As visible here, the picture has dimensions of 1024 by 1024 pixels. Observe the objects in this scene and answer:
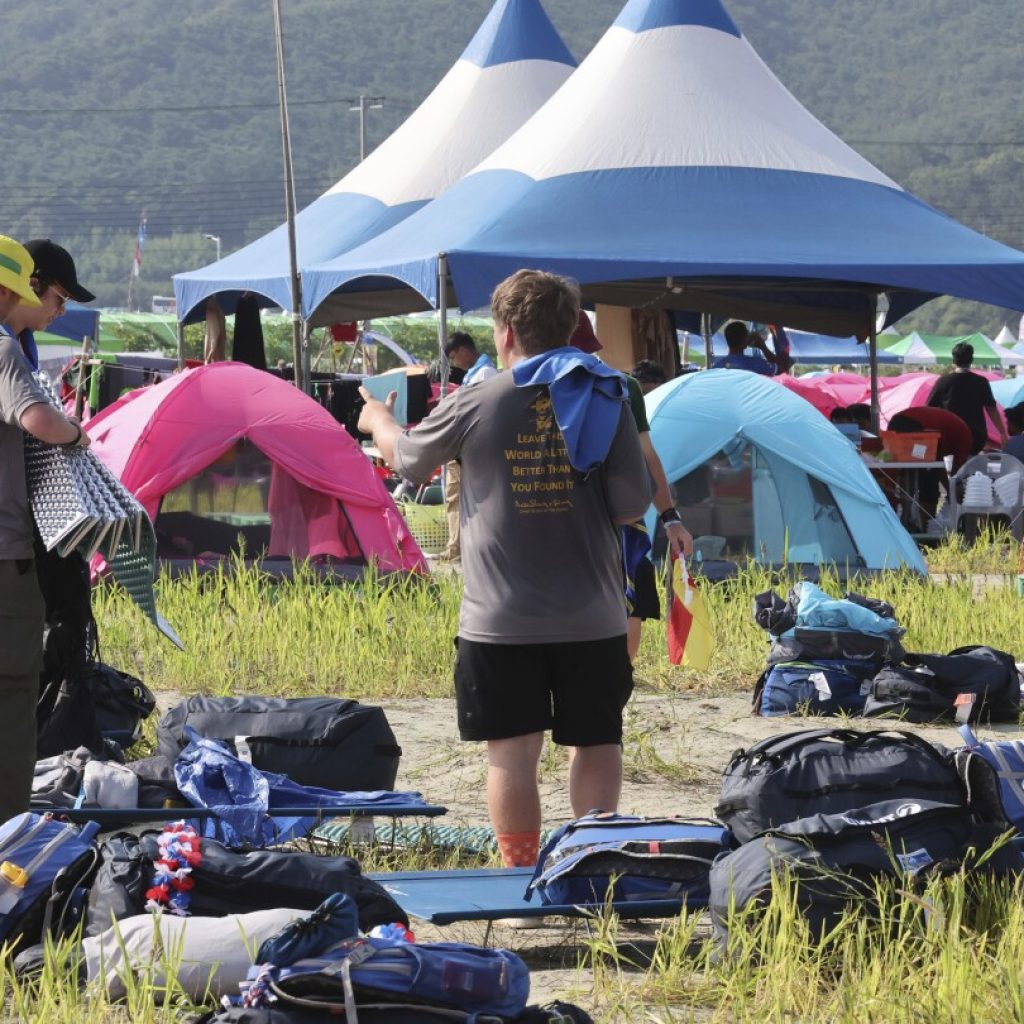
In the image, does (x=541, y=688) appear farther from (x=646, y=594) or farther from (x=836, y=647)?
(x=836, y=647)

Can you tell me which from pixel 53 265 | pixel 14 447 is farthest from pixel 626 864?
pixel 53 265

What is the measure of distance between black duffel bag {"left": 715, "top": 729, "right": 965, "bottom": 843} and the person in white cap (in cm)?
162

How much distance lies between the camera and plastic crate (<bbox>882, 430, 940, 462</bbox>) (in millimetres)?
13633

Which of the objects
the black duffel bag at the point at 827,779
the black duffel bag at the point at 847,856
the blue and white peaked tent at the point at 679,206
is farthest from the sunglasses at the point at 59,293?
the blue and white peaked tent at the point at 679,206

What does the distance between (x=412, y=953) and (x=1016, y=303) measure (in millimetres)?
10568

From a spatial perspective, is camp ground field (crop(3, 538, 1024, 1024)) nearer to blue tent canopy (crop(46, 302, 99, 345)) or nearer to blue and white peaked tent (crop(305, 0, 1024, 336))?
blue and white peaked tent (crop(305, 0, 1024, 336))

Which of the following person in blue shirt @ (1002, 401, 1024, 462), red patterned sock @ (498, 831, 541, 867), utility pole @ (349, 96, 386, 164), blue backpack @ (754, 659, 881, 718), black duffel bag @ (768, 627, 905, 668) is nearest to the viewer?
red patterned sock @ (498, 831, 541, 867)

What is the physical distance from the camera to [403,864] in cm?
498

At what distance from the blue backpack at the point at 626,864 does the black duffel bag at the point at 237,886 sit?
387 mm

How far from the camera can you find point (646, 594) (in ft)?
21.5

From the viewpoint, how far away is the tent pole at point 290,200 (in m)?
13.3

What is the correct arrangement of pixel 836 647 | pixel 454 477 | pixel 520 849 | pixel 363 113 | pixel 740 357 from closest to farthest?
pixel 520 849, pixel 836 647, pixel 454 477, pixel 740 357, pixel 363 113

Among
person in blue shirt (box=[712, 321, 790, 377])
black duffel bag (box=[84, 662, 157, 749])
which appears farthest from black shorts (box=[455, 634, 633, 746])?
person in blue shirt (box=[712, 321, 790, 377])

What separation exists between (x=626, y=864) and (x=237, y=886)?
862 millimetres
